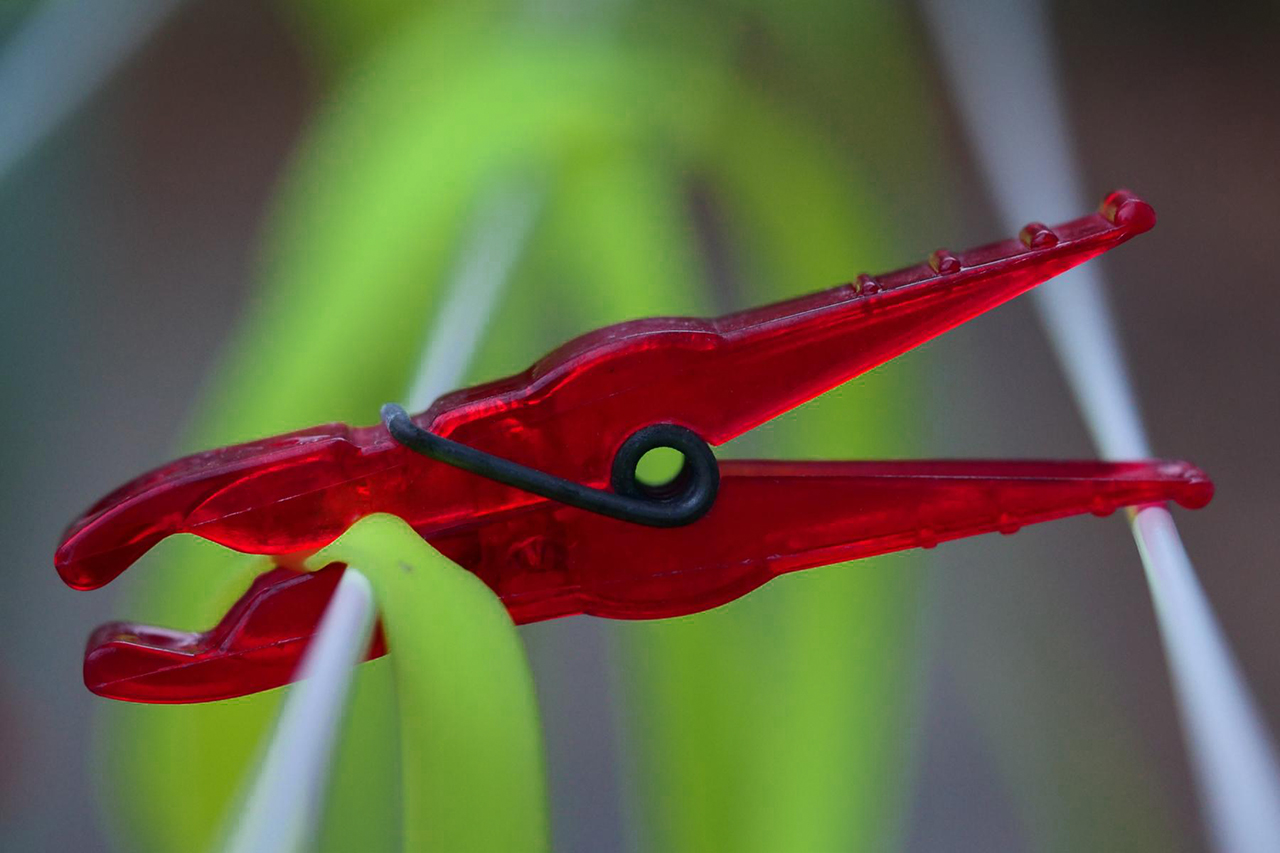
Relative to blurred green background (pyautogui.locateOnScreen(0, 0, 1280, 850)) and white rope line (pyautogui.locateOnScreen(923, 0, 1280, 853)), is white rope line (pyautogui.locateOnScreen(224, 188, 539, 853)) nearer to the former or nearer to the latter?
blurred green background (pyautogui.locateOnScreen(0, 0, 1280, 850))

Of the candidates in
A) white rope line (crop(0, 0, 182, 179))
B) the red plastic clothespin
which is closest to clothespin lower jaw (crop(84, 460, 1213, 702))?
the red plastic clothespin

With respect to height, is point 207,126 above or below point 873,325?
above

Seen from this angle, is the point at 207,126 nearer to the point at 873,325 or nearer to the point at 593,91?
the point at 593,91

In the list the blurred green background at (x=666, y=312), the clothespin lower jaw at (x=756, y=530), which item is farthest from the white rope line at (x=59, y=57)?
the clothespin lower jaw at (x=756, y=530)

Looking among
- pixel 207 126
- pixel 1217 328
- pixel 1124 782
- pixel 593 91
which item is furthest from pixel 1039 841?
pixel 207 126

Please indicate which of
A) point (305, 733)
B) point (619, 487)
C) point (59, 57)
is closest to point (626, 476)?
point (619, 487)

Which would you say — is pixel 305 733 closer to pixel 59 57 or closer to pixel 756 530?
pixel 756 530

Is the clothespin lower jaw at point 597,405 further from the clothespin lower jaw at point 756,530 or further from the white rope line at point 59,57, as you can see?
the white rope line at point 59,57
